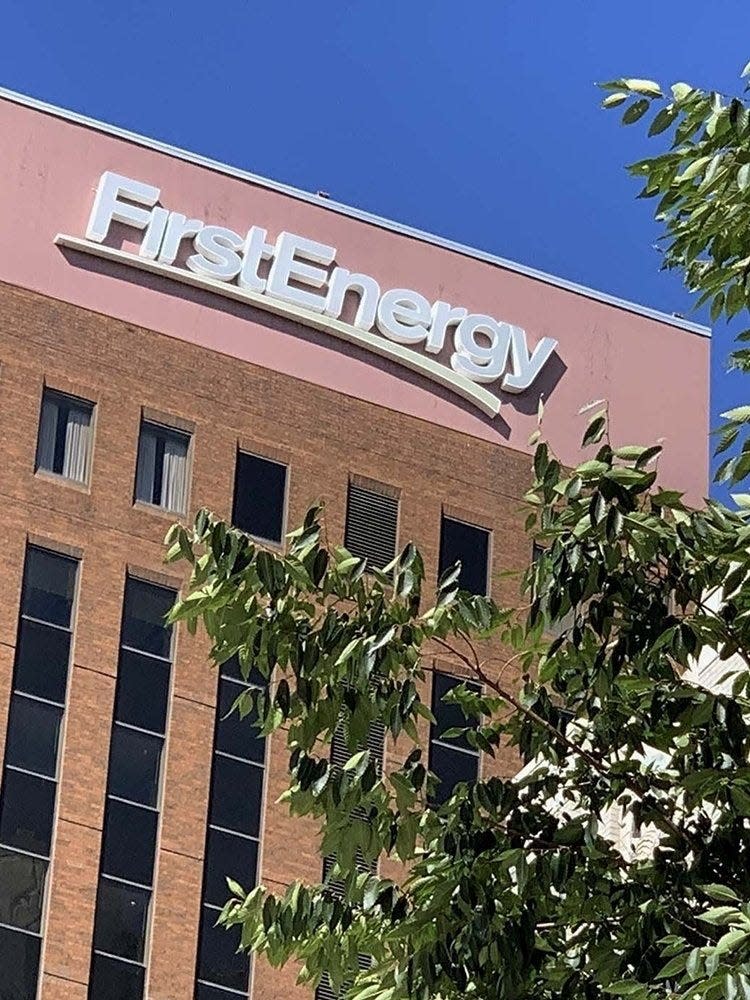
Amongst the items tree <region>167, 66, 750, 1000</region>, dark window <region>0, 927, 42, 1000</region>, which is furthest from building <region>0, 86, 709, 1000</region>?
tree <region>167, 66, 750, 1000</region>

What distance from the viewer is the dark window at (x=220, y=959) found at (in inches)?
1884

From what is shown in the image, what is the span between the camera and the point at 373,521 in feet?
180

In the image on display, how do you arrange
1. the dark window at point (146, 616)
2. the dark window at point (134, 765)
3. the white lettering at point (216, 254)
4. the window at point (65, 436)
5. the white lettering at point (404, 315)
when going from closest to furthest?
the dark window at point (134, 765) → the dark window at point (146, 616) → the window at point (65, 436) → the white lettering at point (216, 254) → the white lettering at point (404, 315)

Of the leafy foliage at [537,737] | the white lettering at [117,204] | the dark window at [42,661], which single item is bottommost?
the leafy foliage at [537,737]

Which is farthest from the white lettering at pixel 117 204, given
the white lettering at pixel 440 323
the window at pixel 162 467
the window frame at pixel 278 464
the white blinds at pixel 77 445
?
the white lettering at pixel 440 323

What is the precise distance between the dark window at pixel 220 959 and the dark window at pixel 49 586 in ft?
20.6

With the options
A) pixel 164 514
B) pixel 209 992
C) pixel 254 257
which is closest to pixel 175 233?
pixel 254 257

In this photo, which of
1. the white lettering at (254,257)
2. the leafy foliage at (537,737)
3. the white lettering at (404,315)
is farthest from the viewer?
the white lettering at (404,315)

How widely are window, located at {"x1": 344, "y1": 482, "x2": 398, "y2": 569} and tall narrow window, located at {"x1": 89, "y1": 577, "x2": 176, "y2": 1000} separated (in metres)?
5.23

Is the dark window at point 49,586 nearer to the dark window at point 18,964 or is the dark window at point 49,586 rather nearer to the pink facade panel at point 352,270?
the pink facade panel at point 352,270

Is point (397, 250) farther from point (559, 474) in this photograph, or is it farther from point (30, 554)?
point (559, 474)

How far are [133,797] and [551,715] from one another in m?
35.4

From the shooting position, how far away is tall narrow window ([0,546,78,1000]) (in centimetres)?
4569

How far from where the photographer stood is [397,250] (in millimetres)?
57938
